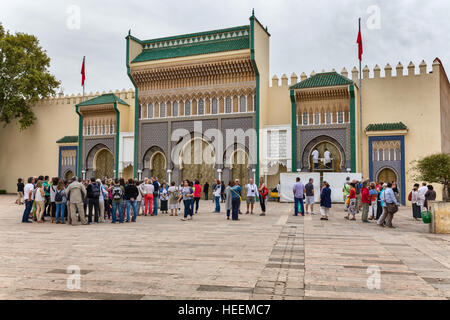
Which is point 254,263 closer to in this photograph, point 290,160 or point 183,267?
point 183,267

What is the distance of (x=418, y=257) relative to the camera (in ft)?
22.2

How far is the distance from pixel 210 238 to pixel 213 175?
18.4m

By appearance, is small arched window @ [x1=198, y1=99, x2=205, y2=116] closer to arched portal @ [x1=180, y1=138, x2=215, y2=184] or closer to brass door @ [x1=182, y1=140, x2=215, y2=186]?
arched portal @ [x1=180, y1=138, x2=215, y2=184]

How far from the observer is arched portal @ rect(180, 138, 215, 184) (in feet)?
89.8

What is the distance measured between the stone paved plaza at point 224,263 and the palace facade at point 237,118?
15.0 m

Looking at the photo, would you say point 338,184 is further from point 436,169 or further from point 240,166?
point 240,166

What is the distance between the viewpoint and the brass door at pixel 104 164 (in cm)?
3085

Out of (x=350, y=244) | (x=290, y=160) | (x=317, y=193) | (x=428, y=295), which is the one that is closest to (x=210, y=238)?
(x=350, y=244)

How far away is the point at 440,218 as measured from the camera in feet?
34.0

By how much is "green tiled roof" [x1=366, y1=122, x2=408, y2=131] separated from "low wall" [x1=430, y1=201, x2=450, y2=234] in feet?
46.2

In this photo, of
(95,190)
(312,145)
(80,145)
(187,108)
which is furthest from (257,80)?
(95,190)

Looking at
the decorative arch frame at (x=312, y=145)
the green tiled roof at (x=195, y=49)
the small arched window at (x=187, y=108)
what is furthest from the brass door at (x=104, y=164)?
the decorative arch frame at (x=312, y=145)

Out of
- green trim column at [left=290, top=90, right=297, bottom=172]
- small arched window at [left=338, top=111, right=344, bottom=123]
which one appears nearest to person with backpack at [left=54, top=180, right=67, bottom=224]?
green trim column at [left=290, top=90, right=297, bottom=172]

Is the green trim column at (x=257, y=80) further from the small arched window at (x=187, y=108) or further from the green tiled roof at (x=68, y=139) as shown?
the green tiled roof at (x=68, y=139)
